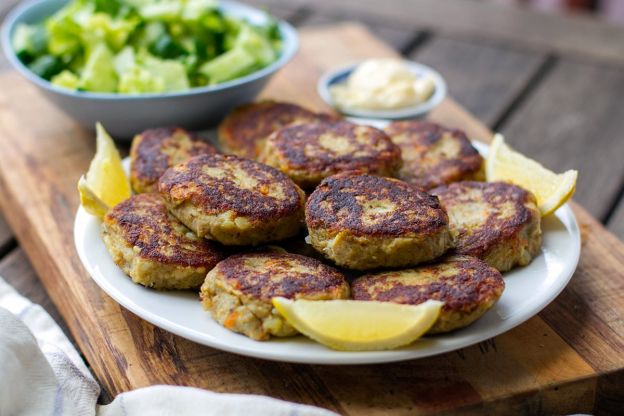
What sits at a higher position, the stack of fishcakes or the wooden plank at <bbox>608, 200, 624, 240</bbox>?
the stack of fishcakes

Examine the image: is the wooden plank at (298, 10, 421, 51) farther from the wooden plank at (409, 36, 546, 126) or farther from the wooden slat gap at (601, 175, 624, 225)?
the wooden slat gap at (601, 175, 624, 225)

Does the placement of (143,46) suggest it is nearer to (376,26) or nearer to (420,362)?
(376,26)

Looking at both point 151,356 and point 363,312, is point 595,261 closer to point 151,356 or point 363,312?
point 363,312

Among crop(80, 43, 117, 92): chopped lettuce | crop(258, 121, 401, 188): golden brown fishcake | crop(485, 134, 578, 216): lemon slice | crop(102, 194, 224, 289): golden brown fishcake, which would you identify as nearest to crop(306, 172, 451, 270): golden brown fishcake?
crop(258, 121, 401, 188): golden brown fishcake

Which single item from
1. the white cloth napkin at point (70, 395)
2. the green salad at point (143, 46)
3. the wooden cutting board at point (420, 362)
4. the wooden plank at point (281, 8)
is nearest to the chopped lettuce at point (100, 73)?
the green salad at point (143, 46)

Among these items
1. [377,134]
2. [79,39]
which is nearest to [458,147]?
[377,134]

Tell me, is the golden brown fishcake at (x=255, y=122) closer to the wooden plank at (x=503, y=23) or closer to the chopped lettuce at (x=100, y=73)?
the chopped lettuce at (x=100, y=73)
